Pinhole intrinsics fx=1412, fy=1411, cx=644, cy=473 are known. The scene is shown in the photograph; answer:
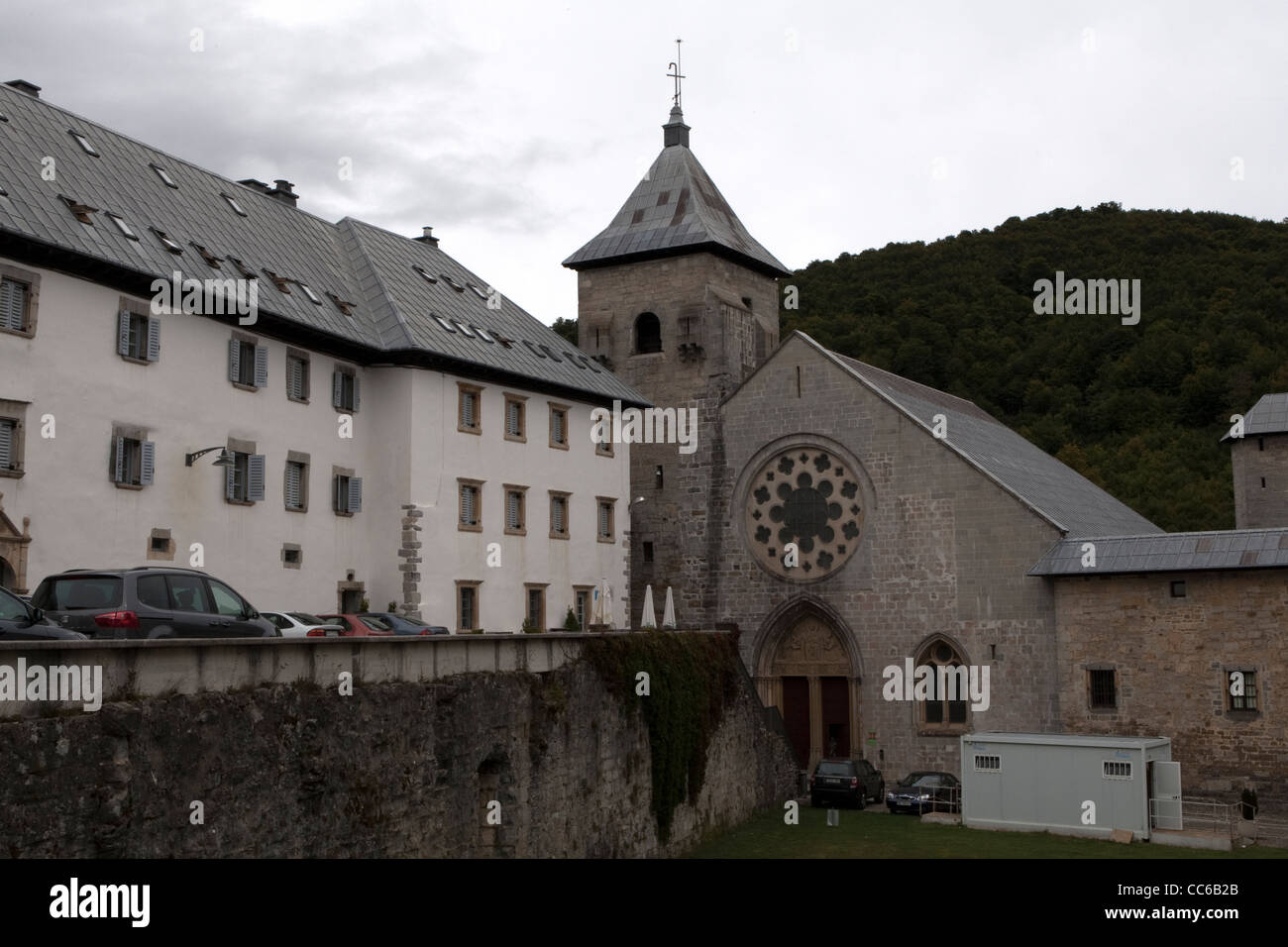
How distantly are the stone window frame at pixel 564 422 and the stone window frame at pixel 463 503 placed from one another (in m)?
3.99

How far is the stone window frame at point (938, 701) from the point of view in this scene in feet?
131

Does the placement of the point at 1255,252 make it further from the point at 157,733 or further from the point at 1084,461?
the point at 157,733

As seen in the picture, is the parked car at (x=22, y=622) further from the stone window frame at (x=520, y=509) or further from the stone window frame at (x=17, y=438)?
the stone window frame at (x=520, y=509)

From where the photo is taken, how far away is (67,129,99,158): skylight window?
3168cm

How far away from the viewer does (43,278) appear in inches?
1030

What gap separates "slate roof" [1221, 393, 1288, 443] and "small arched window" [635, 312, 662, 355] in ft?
65.4

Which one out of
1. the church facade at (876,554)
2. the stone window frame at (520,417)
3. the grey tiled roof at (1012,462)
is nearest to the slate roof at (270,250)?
the stone window frame at (520,417)

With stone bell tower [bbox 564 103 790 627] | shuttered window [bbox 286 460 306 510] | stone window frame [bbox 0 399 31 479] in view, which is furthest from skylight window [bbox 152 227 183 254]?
stone bell tower [bbox 564 103 790 627]

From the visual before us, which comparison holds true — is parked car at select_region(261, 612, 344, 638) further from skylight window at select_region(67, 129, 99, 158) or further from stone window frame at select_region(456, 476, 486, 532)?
skylight window at select_region(67, 129, 99, 158)

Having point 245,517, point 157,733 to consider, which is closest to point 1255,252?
point 245,517

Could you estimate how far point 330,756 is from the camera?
17750mm

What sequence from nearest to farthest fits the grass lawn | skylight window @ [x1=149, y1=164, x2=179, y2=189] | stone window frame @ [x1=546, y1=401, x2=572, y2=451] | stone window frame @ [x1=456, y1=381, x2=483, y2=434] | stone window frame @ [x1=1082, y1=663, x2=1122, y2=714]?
the grass lawn < skylight window @ [x1=149, y1=164, x2=179, y2=189] < stone window frame @ [x1=1082, y1=663, x2=1122, y2=714] < stone window frame @ [x1=456, y1=381, x2=483, y2=434] < stone window frame @ [x1=546, y1=401, x2=572, y2=451]

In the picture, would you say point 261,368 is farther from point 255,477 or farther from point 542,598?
point 542,598

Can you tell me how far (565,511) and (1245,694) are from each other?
18.8 metres
